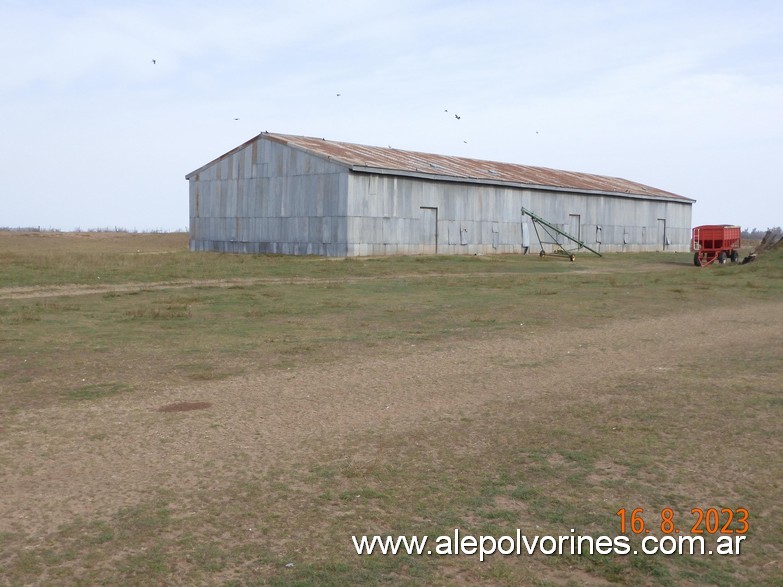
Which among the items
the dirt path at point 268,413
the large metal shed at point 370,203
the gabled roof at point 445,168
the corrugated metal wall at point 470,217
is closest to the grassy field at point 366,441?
the dirt path at point 268,413

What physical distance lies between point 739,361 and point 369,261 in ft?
83.4

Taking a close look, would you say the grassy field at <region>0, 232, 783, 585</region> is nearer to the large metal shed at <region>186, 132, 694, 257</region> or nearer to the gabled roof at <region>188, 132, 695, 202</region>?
the large metal shed at <region>186, 132, 694, 257</region>

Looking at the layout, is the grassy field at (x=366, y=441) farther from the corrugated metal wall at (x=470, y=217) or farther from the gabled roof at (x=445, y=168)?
the gabled roof at (x=445, y=168)

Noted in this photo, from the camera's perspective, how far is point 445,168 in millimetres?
46906

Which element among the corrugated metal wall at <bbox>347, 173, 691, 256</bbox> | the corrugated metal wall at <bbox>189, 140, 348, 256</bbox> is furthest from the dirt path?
the corrugated metal wall at <bbox>189, 140, 348, 256</bbox>

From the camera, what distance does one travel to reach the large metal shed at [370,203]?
134 ft

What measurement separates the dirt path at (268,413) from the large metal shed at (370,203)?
26.6 m

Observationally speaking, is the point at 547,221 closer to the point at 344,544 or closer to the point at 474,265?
the point at 474,265

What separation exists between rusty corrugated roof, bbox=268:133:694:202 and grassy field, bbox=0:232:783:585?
25288 mm

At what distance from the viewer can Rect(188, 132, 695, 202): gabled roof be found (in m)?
41.9

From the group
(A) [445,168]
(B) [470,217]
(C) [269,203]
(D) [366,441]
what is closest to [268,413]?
(D) [366,441]

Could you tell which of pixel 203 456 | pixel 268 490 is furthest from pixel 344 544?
pixel 203 456

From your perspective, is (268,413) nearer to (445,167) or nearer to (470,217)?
(470,217)

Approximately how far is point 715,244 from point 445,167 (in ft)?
49.0
